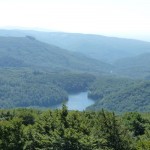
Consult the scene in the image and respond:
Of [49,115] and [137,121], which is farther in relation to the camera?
[137,121]

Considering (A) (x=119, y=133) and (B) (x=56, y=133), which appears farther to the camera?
(A) (x=119, y=133)

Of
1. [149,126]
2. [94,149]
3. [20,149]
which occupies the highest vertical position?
[94,149]

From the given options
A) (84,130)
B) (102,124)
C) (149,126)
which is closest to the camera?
(84,130)

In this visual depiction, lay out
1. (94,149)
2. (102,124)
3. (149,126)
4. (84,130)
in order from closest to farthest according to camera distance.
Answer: (94,149)
(84,130)
(102,124)
(149,126)


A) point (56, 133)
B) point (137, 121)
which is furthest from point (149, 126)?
point (56, 133)

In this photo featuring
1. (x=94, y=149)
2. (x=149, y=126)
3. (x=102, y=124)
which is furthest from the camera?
(x=149, y=126)

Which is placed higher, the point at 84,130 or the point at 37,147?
the point at 84,130

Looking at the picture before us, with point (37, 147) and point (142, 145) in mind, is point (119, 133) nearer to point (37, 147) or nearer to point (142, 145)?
point (142, 145)

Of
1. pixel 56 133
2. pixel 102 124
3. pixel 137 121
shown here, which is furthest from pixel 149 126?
pixel 56 133

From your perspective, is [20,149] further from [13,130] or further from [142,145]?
[142,145]
